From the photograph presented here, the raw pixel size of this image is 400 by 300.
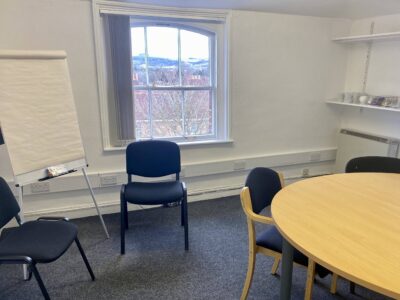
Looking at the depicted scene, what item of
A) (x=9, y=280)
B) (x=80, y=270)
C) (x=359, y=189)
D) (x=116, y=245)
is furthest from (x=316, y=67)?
(x=9, y=280)

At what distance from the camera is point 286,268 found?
5.18 ft

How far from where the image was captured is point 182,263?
2.34 meters

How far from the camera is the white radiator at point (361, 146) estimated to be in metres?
3.25

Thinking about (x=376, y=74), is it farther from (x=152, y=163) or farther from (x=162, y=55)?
(x=152, y=163)

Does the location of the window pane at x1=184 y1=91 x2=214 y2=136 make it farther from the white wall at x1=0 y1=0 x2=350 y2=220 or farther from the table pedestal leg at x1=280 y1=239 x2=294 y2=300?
the table pedestal leg at x1=280 y1=239 x2=294 y2=300

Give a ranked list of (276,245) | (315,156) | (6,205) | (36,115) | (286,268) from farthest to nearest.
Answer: (315,156) → (36,115) → (6,205) → (276,245) → (286,268)

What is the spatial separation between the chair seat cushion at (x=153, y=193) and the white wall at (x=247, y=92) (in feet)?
1.88

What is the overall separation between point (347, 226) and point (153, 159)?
1776 mm

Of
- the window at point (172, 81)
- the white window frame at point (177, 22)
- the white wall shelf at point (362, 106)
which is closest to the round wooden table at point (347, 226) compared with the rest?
the white wall shelf at point (362, 106)

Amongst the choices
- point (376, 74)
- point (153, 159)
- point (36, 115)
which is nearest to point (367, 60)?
point (376, 74)

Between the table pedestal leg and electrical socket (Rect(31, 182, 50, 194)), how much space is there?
225 centimetres

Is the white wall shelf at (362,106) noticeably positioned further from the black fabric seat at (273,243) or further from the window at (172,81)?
the black fabric seat at (273,243)

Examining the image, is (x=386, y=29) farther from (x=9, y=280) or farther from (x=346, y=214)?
(x=9, y=280)

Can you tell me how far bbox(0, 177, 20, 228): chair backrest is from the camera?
187 centimetres
